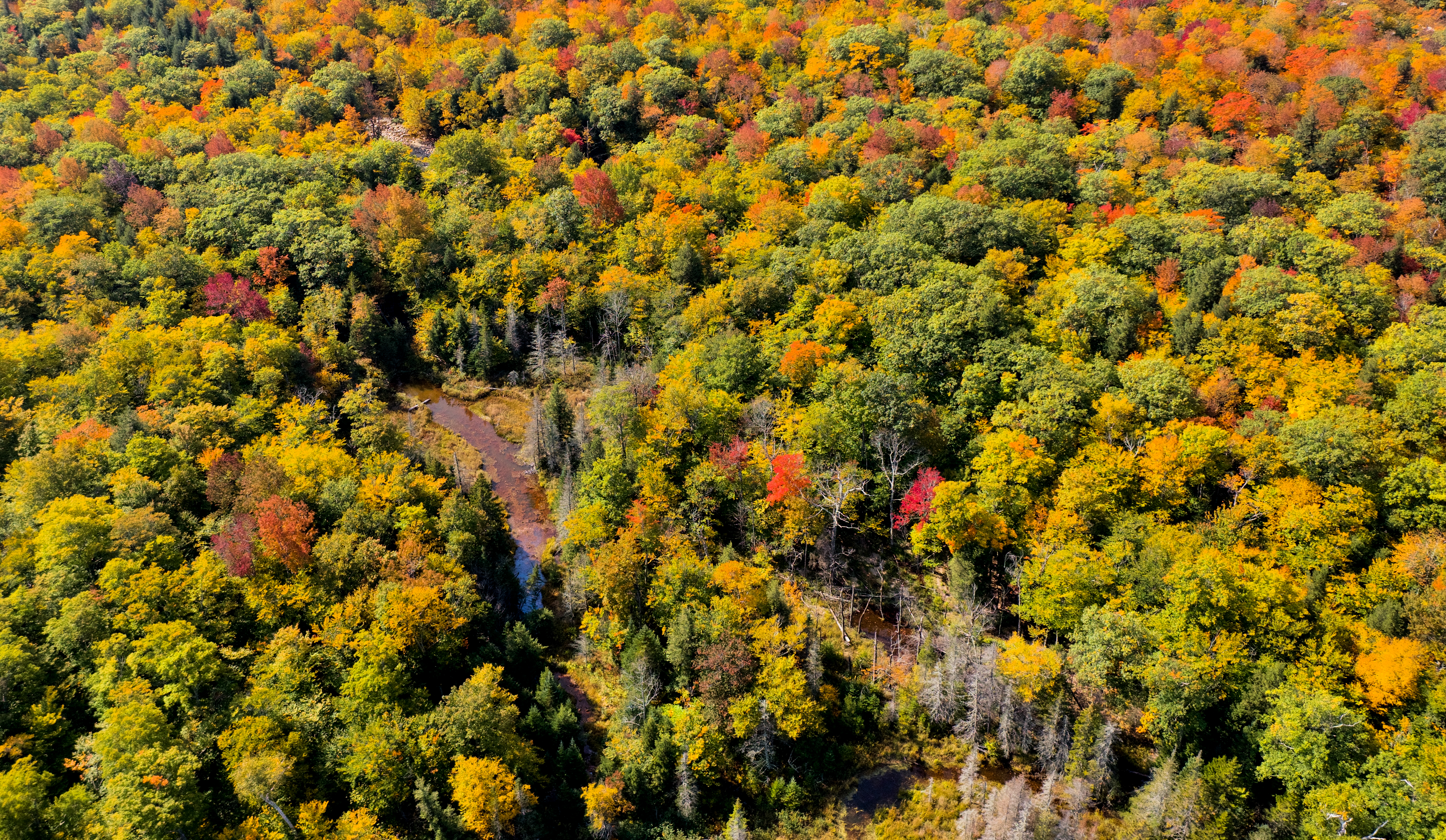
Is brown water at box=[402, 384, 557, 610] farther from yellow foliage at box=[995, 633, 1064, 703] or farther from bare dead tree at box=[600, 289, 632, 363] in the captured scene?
yellow foliage at box=[995, 633, 1064, 703]

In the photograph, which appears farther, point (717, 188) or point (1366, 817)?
point (717, 188)

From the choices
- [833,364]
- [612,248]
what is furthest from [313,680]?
[612,248]

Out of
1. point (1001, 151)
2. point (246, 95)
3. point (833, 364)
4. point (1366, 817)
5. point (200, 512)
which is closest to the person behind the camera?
point (1366, 817)

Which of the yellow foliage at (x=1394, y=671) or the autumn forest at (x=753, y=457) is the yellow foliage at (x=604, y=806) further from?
the yellow foliage at (x=1394, y=671)

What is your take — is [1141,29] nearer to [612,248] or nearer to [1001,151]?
[1001,151]

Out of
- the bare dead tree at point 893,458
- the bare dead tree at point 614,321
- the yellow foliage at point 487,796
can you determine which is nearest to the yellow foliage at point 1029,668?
the bare dead tree at point 893,458

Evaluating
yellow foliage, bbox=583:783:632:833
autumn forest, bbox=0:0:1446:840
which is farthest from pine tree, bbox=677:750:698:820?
yellow foliage, bbox=583:783:632:833
